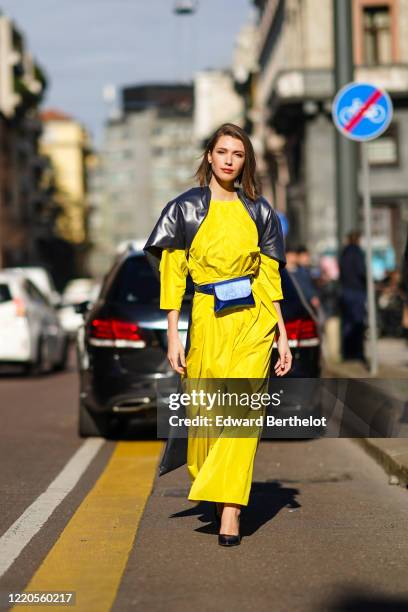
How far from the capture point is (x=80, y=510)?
762cm

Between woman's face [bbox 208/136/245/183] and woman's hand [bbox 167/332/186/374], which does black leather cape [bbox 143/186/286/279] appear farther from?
woman's hand [bbox 167/332/186/374]

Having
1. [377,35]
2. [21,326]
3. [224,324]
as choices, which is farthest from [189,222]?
[377,35]

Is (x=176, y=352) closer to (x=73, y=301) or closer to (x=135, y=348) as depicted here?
(x=135, y=348)

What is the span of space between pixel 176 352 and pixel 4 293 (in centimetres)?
1582

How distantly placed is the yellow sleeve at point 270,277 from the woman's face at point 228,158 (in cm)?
40

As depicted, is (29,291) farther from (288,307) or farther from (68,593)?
(68,593)

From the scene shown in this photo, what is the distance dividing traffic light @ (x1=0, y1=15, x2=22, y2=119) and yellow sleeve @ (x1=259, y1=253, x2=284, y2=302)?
314ft

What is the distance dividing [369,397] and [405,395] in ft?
14.9

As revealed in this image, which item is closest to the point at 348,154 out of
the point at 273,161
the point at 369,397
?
the point at 369,397

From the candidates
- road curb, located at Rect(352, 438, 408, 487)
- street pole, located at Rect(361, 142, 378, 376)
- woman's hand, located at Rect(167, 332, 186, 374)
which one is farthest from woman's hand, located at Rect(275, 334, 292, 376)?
street pole, located at Rect(361, 142, 378, 376)

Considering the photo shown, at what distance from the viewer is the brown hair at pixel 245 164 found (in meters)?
6.50

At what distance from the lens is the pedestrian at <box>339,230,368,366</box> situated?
19203 millimetres

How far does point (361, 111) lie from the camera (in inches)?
602

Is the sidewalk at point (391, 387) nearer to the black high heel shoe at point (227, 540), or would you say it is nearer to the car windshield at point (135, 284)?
the black high heel shoe at point (227, 540)
